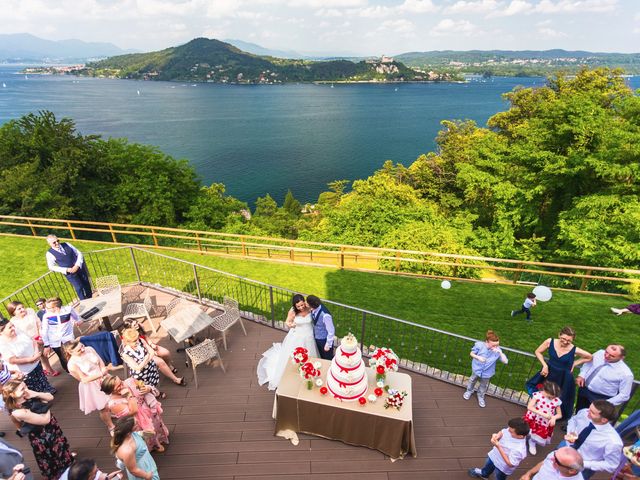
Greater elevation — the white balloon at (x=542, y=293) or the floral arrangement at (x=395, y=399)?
the floral arrangement at (x=395, y=399)

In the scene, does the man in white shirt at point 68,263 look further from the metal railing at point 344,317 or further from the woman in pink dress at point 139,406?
the woman in pink dress at point 139,406

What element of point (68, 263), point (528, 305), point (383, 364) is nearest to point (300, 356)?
point (383, 364)

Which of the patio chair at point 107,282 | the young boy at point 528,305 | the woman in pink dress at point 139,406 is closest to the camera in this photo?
the woman in pink dress at point 139,406

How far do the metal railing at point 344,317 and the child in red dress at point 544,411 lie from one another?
3.04ft

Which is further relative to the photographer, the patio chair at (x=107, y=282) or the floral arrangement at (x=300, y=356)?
the patio chair at (x=107, y=282)

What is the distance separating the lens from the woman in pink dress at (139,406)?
4.14 metres

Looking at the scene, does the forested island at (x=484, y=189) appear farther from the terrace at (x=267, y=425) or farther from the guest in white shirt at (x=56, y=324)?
the guest in white shirt at (x=56, y=324)

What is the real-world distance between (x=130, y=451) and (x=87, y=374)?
1930 millimetres

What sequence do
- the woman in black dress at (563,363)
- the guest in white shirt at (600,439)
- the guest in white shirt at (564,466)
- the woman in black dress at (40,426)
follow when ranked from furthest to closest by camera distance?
the woman in black dress at (563,363), the woman in black dress at (40,426), the guest in white shirt at (600,439), the guest in white shirt at (564,466)

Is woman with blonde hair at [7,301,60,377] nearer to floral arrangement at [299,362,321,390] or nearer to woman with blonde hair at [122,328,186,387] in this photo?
woman with blonde hair at [122,328,186,387]

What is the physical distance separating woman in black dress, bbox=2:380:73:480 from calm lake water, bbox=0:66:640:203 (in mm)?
47196

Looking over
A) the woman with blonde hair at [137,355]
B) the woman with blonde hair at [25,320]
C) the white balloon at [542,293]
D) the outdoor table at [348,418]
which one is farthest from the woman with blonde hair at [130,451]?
the white balloon at [542,293]

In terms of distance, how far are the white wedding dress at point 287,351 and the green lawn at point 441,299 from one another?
171 inches

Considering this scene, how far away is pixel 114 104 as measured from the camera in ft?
384
